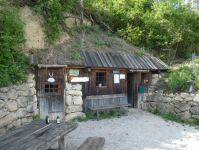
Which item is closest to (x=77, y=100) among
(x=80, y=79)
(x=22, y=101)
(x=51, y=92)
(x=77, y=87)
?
(x=77, y=87)

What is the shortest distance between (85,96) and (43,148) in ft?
16.5

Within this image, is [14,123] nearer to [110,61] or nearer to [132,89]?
[110,61]

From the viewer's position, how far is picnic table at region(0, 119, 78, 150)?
243 centimetres

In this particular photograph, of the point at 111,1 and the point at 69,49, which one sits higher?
the point at 111,1

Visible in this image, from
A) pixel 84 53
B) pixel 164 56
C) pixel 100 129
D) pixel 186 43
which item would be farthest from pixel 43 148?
pixel 186 43

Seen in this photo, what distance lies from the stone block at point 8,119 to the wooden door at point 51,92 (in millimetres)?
1348

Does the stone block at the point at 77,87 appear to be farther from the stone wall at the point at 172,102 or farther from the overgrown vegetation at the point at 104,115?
the stone wall at the point at 172,102

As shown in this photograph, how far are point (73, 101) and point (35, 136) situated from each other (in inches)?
166

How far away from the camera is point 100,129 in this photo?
6.00m

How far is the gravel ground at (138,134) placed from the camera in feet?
15.0

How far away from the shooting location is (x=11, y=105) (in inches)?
199

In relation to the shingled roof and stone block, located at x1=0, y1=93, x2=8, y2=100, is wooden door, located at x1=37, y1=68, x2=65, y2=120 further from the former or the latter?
stone block, located at x1=0, y1=93, x2=8, y2=100

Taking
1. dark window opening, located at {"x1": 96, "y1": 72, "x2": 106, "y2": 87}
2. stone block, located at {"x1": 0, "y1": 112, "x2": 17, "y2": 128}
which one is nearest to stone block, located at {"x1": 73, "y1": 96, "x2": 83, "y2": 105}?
dark window opening, located at {"x1": 96, "y1": 72, "x2": 106, "y2": 87}

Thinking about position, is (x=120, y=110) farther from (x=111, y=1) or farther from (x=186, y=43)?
(x=111, y=1)
